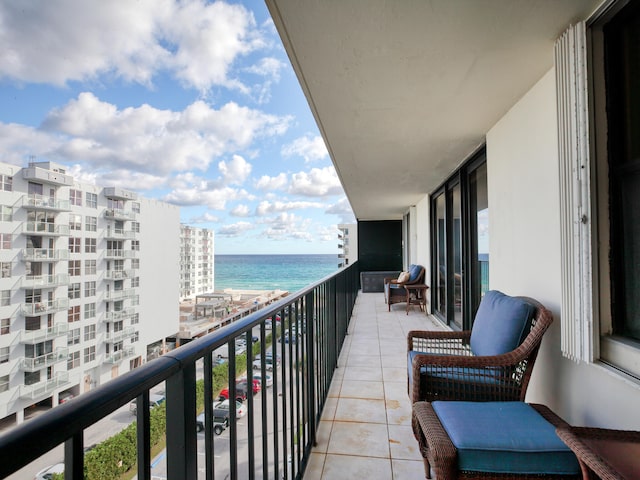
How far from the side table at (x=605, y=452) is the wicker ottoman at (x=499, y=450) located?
166mm

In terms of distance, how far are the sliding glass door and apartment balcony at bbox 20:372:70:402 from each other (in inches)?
155

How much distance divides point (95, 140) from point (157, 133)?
→ 604cm

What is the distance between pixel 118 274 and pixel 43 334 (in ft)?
5.25

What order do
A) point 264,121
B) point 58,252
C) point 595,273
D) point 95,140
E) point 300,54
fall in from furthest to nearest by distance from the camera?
point 264,121 → point 95,140 → point 58,252 → point 300,54 → point 595,273

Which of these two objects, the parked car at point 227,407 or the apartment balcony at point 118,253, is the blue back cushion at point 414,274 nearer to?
the apartment balcony at point 118,253

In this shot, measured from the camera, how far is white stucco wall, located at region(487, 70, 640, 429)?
4.96 ft

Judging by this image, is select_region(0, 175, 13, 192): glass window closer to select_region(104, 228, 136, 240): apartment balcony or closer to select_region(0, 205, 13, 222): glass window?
select_region(0, 205, 13, 222): glass window

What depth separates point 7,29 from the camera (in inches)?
120

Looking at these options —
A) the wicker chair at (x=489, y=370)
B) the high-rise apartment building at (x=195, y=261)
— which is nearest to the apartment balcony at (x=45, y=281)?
the wicker chair at (x=489, y=370)

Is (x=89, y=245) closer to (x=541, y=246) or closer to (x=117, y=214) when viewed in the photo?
(x=117, y=214)

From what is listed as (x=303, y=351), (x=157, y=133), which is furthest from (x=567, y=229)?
(x=157, y=133)

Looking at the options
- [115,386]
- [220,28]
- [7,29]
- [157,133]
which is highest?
[157,133]

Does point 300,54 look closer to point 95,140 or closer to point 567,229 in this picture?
point 567,229

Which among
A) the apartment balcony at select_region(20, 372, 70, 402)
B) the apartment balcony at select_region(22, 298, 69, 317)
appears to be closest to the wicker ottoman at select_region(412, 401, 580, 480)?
the apartment balcony at select_region(20, 372, 70, 402)
